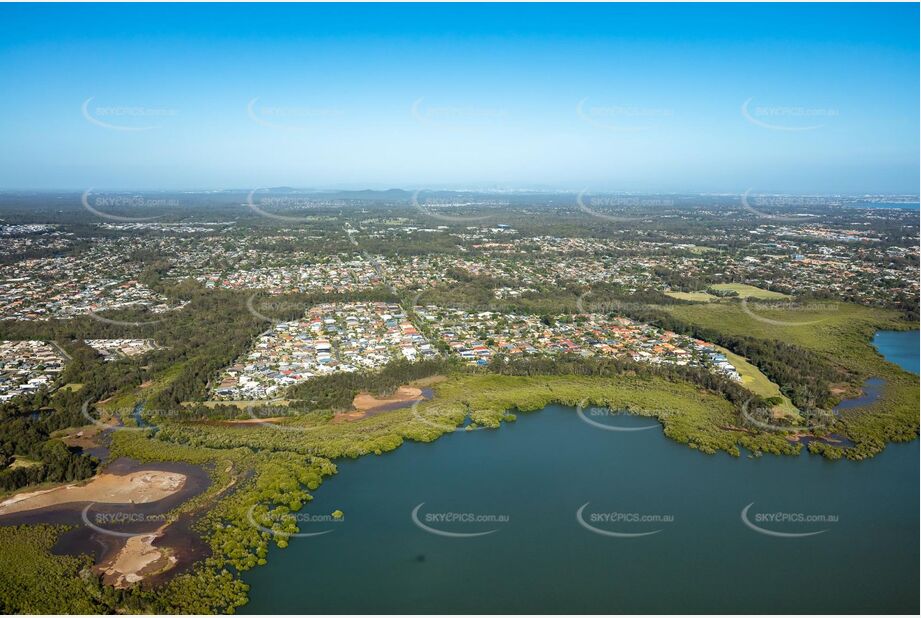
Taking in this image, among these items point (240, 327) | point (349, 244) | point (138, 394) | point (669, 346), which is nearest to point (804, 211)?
point (349, 244)

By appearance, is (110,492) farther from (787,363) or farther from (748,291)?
(748,291)

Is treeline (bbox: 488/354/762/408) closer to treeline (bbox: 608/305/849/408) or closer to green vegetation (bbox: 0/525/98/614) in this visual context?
treeline (bbox: 608/305/849/408)

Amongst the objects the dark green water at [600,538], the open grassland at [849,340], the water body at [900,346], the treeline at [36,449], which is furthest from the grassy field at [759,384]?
the treeline at [36,449]

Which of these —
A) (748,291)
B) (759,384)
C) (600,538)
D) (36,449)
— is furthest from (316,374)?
(748,291)

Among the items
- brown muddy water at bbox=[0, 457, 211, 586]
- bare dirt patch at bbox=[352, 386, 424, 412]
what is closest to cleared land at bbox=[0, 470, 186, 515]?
brown muddy water at bbox=[0, 457, 211, 586]

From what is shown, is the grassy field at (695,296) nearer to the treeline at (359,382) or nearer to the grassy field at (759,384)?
the grassy field at (759,384)
